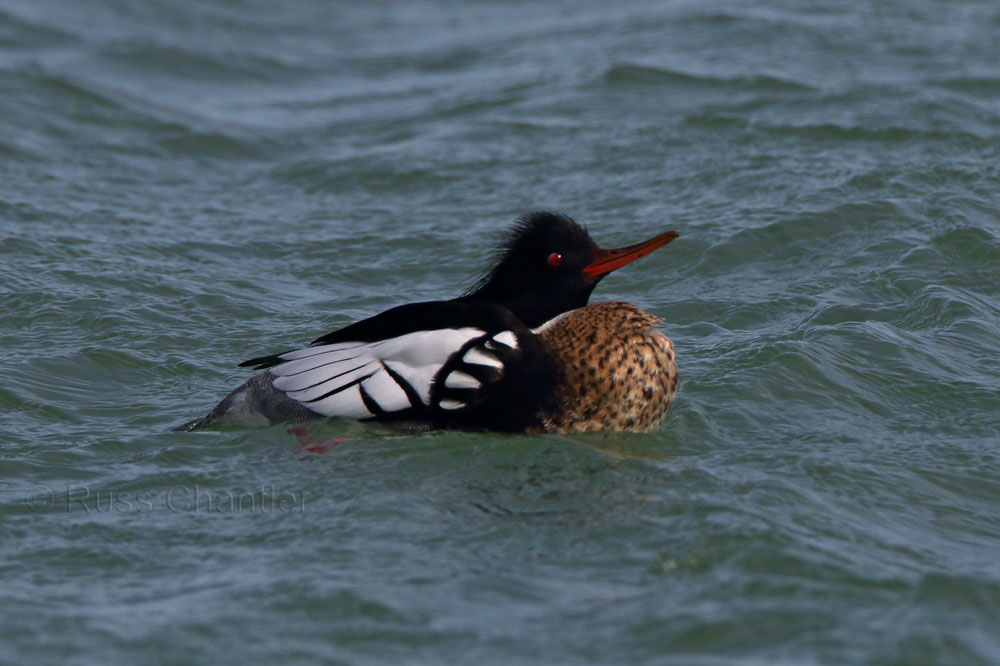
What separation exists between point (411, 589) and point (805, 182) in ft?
22.5

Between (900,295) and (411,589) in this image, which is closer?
(411,589)

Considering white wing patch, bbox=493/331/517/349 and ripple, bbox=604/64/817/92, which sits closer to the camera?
white wing patch, bbox=493/331/517/349

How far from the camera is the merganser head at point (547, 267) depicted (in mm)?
6574

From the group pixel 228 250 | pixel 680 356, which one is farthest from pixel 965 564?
pixel 228 250

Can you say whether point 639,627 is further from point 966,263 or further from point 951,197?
point 951,197

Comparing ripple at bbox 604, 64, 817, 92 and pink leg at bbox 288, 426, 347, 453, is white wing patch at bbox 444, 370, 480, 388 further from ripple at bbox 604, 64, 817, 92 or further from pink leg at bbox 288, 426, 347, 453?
ripple at bbox 604, 64, 817, 92

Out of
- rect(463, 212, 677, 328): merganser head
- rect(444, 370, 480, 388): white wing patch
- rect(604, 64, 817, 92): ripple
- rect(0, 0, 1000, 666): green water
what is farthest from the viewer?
rect(604, 64, 817, 92): ripple

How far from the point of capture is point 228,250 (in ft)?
33.1

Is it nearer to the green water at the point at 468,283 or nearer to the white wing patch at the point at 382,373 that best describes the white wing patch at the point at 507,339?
the white wing patch at the point at 382,373

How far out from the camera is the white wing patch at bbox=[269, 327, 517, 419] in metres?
6.32

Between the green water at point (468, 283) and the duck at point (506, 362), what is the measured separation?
5.0 inches

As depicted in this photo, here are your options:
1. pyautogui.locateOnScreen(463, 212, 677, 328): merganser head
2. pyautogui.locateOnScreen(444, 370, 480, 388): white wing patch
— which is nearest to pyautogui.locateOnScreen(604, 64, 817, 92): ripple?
pyautogui.locateOnScreen(463, 212, 677, 328): merganser head

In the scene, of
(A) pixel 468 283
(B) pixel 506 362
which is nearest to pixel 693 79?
(A) pixel 468 283

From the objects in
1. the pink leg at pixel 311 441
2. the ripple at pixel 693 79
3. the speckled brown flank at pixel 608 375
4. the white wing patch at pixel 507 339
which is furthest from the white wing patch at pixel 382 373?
the ripple at pixel 693 79
